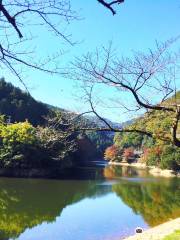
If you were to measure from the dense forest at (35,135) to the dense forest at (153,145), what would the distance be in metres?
1.22

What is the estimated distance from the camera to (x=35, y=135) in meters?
10.4

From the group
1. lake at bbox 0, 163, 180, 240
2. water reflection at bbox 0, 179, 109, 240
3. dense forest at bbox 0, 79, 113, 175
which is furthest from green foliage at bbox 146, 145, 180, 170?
water reflection at bbox 0, 179, 109, 240

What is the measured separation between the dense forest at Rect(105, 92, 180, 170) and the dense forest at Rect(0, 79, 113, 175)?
1.22m

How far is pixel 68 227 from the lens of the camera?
20.0 meters

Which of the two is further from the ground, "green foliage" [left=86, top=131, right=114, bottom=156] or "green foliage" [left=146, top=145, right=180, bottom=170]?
"green foliage" [left=86, top=131, right=114, bottom=156]

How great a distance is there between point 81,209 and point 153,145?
49.0 metres

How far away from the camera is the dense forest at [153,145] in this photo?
28.1 feet

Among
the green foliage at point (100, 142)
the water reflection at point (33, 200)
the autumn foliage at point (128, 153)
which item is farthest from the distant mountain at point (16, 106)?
the green foliage at point (100, 142)

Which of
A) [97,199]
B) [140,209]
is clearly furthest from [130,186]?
[140,209]

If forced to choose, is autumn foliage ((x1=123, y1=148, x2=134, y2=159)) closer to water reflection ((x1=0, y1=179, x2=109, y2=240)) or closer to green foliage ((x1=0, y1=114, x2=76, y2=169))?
green foliage ((x1=0, y1=114, x2=76, y2=169))

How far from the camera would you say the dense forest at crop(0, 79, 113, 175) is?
790 cm

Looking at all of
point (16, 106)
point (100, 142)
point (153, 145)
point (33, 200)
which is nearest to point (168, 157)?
point (153, 145)

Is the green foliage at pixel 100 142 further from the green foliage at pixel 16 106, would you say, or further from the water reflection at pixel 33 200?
the water reflection at pixel 33 200

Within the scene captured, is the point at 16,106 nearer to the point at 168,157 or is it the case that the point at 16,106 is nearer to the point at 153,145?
the point at 153,145
